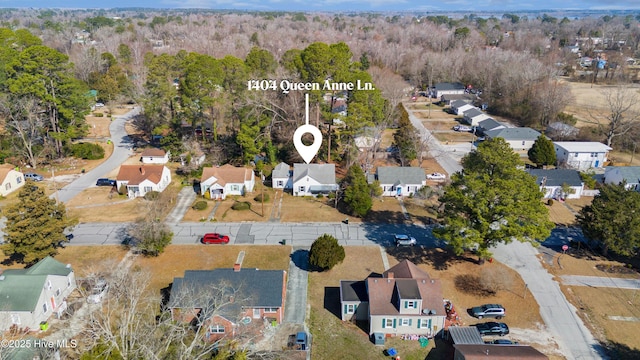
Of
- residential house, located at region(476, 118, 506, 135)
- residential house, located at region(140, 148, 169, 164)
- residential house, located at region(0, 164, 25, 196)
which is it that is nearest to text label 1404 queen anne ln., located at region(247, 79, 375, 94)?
residential house, located at region(140, 148, 169, 164)

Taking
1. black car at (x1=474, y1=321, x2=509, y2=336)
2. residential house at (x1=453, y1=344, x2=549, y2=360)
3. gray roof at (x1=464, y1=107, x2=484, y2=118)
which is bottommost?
black car at (x1=474, y1=321, x2=509, y2=336)

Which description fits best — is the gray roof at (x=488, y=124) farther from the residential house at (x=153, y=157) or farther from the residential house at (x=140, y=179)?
the residential house at (x=140, y=179)

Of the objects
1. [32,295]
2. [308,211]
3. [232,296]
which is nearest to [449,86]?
[308,211]

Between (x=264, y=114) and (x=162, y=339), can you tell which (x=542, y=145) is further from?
(x=162, y=339)

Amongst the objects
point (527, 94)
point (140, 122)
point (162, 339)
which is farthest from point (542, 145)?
point (140, 122)

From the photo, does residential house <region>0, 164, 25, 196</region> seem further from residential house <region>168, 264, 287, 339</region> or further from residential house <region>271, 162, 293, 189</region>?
residential house <region>168, 264, 287, 339</region>
